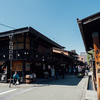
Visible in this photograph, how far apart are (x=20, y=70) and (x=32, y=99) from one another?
7.10 metres

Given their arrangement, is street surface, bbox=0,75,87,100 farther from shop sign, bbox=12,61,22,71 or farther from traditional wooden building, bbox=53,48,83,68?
traditional wooden building, bbox=53,48,83,68

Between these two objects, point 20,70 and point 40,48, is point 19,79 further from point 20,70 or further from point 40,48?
point 40,48

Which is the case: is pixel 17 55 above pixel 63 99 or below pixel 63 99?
above

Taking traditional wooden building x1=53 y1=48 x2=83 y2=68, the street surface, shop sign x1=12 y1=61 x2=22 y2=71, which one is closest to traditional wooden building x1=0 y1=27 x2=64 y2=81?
shop sign x1=12 y1=61 x2=22 y2=71

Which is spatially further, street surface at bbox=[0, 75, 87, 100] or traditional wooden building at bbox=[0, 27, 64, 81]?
traditional wooden building at bbox=[0, 27, 64, 81]

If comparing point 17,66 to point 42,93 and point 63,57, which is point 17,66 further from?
point 63,57

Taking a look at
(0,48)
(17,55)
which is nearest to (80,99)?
(17,55)

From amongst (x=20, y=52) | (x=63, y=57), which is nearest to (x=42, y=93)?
(x=20, y=52)

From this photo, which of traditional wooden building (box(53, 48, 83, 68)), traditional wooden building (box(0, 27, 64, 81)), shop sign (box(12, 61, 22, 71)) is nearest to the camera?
traditional wooden building (box(0, 27, 64, 81))

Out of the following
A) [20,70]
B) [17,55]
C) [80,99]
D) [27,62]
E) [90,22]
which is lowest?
[80,99]

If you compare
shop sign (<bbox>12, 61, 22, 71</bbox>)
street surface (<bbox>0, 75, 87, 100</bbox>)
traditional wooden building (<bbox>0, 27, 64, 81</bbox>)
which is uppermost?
traditional wooden building (<bbox>0, 27, 64, 81</bbox>)

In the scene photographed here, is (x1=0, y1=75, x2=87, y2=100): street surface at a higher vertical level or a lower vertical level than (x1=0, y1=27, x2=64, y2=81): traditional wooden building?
lower

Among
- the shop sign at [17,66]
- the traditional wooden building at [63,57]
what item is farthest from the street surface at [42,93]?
the traditional wooden building at [63,57]

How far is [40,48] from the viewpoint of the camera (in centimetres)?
1703
